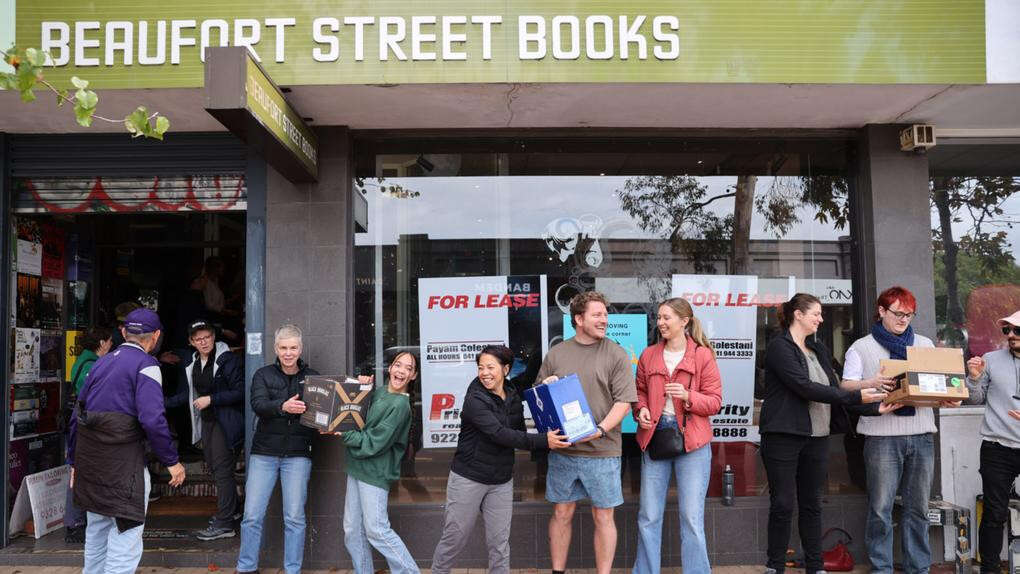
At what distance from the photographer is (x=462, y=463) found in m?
4.47

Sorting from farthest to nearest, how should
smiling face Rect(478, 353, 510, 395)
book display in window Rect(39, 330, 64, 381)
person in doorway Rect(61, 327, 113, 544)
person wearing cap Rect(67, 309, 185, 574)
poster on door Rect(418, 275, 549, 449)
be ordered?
1. book display in window Rect(39, 330, 64, 381)
2. poster on door Rect(418, 275, 549, 449)
3. person in doorway Rect(61, 327, 113, 544)
4. smiling face Rect(478, 353, 510, 395)
5. person wearing cap Rect(67, 309, 185, 574)

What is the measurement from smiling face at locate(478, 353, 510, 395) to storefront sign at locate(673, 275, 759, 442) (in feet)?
6.97

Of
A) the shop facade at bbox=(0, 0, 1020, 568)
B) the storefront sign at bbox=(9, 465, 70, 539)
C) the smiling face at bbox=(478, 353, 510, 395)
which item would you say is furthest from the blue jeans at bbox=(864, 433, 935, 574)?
the storefront sign at bbox=(9, 465, 70, 539)

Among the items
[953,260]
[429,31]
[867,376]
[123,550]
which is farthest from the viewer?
[953,260]

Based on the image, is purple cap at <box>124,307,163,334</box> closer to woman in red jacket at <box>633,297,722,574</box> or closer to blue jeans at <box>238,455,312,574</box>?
blue jeans at <box>238,455,312,574</box>

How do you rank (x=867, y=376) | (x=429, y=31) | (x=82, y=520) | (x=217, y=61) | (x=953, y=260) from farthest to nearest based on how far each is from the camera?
(x=953, y=260) < (x=82, y=520) < (x=867, y=376) < (x=429, y=31) < (x=217, y=61)

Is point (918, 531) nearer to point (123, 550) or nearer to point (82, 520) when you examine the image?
point (123, 550)

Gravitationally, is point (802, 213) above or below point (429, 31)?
below

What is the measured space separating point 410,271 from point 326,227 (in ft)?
2.53

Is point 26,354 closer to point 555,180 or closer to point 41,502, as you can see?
point 41,502

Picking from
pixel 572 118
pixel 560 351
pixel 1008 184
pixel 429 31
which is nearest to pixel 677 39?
Answer: pixel 572 118

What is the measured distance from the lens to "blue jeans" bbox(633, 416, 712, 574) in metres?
4.70

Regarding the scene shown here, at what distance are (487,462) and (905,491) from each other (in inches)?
119

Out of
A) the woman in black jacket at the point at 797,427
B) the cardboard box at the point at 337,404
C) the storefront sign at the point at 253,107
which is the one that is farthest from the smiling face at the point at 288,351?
the woman in black jacket at the point at 797,427
